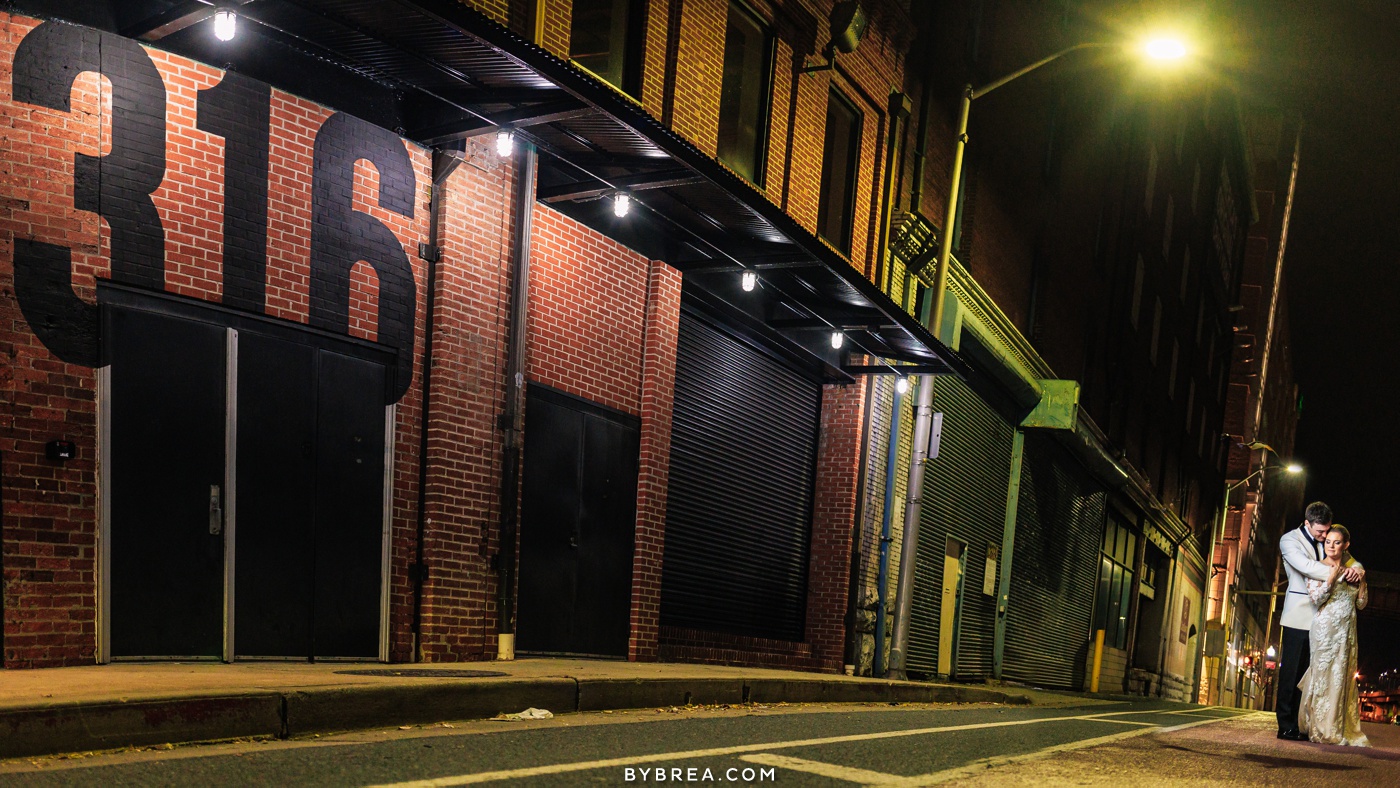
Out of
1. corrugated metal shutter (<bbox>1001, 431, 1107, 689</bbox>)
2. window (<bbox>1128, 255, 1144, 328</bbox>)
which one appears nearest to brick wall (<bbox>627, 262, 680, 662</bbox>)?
corrugated metal shutter (<bbox>1001, 431, 1107, 689</bbox>)

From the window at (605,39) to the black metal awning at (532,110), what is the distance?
4.85 feet

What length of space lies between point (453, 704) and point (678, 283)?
7.45 meters

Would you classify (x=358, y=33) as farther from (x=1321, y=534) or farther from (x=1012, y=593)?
(x=1012, y=593)

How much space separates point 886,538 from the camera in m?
18.5

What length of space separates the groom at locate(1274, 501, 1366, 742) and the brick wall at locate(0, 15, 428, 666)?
834 centimetres

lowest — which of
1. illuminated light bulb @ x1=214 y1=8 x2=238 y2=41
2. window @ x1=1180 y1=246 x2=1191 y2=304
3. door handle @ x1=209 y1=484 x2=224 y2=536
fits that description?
door handle @ x1=209 y1=484 x2=224 y2=536

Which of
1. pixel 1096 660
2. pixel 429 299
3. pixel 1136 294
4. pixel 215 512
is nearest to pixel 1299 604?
pixel 429 299

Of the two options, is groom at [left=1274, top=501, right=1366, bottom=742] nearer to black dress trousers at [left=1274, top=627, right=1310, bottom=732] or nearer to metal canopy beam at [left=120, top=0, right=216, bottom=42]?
black dress trousers at [left=1274, top=627, right=1310, bottom=732]

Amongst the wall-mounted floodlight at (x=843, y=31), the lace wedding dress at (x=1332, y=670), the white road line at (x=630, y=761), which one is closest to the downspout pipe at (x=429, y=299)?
the white road line at (x=630, y=761)

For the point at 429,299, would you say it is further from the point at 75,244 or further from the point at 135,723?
the point at 135,723

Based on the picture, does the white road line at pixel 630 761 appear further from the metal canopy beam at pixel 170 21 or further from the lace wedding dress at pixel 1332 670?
the metal canopy beam at pixel 170 21

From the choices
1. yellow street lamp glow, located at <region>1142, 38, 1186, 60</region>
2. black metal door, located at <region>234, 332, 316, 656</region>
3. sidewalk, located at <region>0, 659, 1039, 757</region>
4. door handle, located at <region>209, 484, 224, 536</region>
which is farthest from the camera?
yellow street lamp glow, located at <region>1142, 38, 1186, 60</region>

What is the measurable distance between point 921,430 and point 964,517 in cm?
A: 537

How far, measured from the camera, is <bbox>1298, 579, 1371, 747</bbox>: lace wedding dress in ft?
30.2
